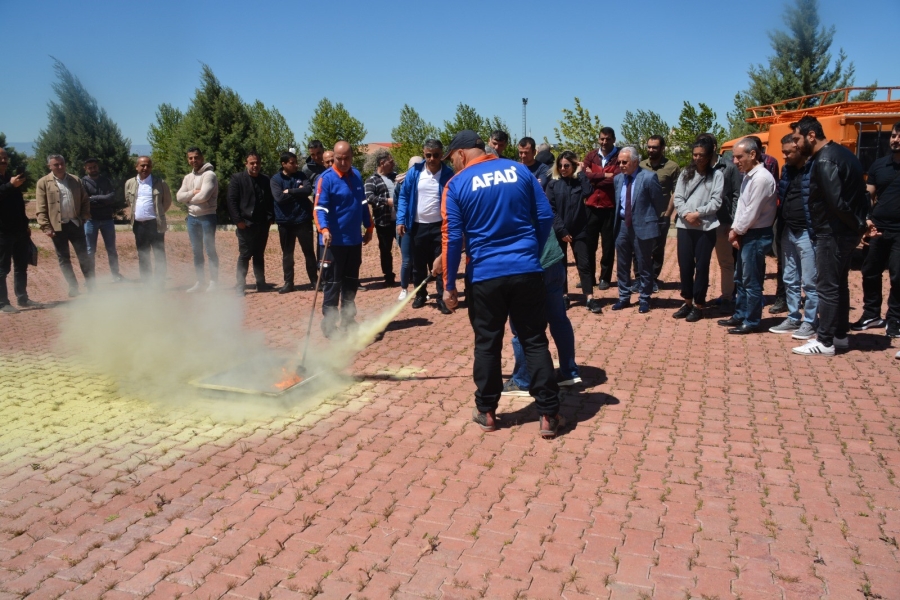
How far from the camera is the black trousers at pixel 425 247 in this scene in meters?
9.00

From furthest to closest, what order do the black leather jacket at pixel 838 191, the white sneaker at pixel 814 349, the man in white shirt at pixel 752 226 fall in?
1. the man in white shirt at pixel 752 226
2. the white sneaker at pixel 814 349
3. the black leather jacket at pixel 838 191

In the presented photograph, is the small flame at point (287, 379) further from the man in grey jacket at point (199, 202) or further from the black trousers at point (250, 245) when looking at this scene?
the man in grey jacket at point (199, 202)

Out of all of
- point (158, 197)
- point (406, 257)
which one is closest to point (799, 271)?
point (406, 257)

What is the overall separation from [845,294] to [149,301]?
9234 mm

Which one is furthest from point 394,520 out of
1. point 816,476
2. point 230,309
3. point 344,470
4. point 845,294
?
point 230,309

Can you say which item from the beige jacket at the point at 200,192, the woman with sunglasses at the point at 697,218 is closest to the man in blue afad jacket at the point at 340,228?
the woman with sunglasses at the point at 697,218

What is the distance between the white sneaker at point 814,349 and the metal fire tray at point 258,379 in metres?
4.86

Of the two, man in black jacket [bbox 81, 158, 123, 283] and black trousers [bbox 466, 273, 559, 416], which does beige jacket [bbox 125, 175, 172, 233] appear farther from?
black trousers [bbox 466, 273, 559, 416]

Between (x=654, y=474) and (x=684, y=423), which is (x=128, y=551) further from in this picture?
(x=684, y=423)

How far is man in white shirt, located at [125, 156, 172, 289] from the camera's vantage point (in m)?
11.4

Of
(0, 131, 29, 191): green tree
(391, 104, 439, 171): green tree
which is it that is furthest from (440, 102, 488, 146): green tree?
(0, 131, 29, 191): green tree

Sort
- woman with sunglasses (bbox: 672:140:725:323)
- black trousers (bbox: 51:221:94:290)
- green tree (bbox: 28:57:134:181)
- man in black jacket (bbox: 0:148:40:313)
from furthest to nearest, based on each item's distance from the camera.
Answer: green tree (bbox: 28:57:134:181)
black trousers (bbox: 51:221:94:290)
man in black jacket (bbox: 0:148:40:313)
woman with sunglasses (bbox: 672:140:725:323)

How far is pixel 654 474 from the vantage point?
439cm

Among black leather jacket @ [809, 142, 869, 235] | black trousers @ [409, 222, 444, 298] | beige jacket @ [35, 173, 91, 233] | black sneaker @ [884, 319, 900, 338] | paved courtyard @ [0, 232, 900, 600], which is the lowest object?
paved courtyard @ [0, 232, 900, 600]
